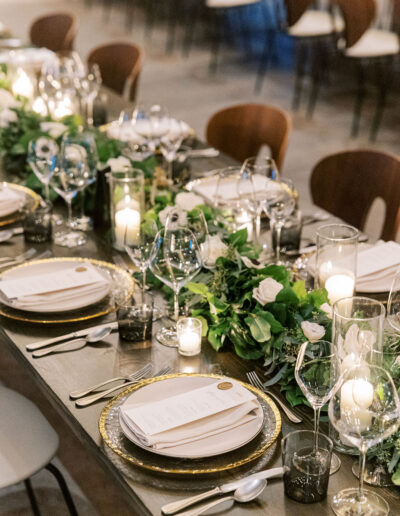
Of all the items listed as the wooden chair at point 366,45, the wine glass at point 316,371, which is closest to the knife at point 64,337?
the wine glass at point 316,371

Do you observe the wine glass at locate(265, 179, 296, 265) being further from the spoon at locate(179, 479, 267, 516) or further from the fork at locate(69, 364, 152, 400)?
the spoon at locate(179, 479, 267, 516)

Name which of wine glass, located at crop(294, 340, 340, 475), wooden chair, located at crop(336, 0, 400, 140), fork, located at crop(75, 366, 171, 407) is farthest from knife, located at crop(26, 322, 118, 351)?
wooden chair, located at crop(336, 0, 400, 140)

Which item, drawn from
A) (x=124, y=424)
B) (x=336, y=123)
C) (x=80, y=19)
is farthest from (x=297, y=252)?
(x=80, y=19)

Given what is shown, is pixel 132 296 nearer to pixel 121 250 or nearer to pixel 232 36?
pixel 121 250

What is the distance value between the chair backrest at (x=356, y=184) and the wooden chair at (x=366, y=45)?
321 cm

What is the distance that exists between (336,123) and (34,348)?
199 inches

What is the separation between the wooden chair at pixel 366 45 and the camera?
611 centimetres

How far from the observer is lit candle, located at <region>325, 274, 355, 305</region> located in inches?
80.7

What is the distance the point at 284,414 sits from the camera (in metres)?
1.67

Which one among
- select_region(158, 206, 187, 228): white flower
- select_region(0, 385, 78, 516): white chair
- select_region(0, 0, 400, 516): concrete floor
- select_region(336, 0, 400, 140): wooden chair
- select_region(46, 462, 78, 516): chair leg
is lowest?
select_region(0, 0, 400, 516): concrete floor

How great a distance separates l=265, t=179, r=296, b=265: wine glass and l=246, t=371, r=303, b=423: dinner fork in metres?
0.58

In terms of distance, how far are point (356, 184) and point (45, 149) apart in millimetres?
1147

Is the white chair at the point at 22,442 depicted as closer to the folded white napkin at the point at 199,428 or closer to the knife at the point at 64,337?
the knife at the point at 64,337

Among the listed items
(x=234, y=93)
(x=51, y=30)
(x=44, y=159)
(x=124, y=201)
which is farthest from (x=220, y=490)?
(x=234, y=93)
